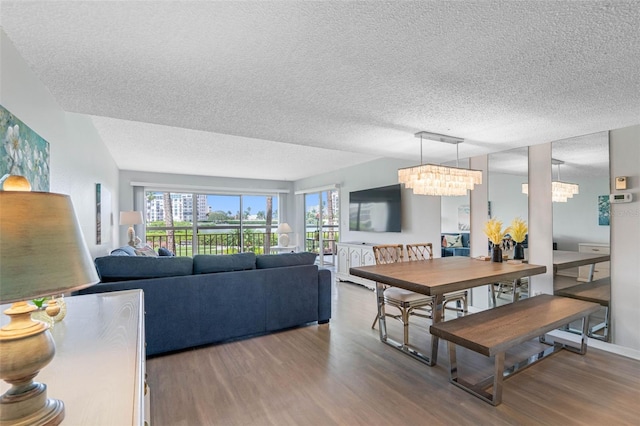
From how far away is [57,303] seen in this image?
1.38 metres

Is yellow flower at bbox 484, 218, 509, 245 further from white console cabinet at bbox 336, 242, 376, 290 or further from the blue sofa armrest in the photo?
white console cabinet at bbox 336, 242, 376, 290

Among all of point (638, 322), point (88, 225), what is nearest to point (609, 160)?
point (638, 322)

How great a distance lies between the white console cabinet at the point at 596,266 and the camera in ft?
9.81

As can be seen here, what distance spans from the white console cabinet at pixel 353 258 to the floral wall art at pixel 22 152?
4.42m

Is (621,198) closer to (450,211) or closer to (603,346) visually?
(603,346)

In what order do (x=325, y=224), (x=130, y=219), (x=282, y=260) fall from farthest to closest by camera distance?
(x=325, y=224) < (x=130, y=219) < (x=282, y=260)

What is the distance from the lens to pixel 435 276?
8.66ft

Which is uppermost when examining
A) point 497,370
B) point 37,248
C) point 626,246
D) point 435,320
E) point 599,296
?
point 37,248

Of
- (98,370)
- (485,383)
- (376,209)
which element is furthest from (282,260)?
(376,209)

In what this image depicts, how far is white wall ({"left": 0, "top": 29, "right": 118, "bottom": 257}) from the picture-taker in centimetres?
146

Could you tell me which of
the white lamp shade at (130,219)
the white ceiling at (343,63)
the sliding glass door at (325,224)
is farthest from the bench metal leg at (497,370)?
the white lamp shade at (130,219)

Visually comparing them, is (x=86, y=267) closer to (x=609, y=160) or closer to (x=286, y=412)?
(x=286, y=412)

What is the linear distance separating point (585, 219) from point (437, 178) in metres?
1.66

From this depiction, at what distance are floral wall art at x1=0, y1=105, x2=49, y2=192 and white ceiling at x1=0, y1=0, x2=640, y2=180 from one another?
1.27 ft
